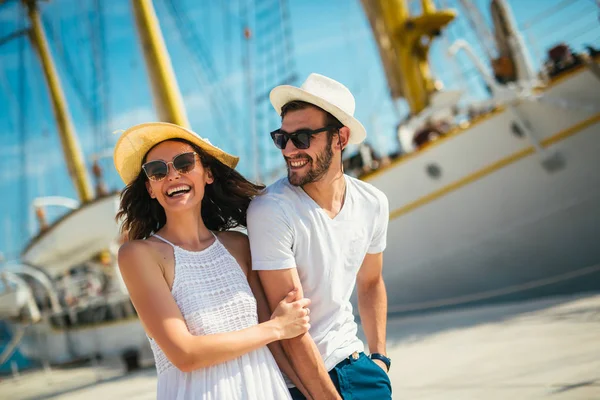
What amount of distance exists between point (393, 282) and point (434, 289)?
2.18 feet

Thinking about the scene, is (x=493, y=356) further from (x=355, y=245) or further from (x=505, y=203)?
(x=505, y=203)

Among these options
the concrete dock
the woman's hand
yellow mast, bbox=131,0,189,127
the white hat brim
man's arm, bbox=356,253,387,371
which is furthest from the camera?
yellow mast, bbox=131,0,189,127

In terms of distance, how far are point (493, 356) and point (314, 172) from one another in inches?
134

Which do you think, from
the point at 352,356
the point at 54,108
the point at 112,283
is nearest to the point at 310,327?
the point at 352,356

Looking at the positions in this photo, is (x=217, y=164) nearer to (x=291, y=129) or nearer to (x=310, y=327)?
(x=291, y=129)

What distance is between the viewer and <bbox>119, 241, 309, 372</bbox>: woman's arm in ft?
5.34

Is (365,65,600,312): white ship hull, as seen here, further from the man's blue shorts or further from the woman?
the woman

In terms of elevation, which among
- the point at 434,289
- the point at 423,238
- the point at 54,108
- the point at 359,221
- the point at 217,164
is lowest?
the point at 434,289

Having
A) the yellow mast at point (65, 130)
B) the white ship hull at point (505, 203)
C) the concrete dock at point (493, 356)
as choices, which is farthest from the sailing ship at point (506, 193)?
the yellow mast at point (65, 130)

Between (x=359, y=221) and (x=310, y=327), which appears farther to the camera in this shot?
(x=359, y=221)

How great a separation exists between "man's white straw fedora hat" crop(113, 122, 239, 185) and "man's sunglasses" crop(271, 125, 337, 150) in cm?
24

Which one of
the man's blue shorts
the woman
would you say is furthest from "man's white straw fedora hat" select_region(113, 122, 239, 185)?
the man's blue shorts

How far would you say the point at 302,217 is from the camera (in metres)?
1.92

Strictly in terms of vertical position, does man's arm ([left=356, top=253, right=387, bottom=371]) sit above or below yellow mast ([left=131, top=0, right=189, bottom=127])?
below
